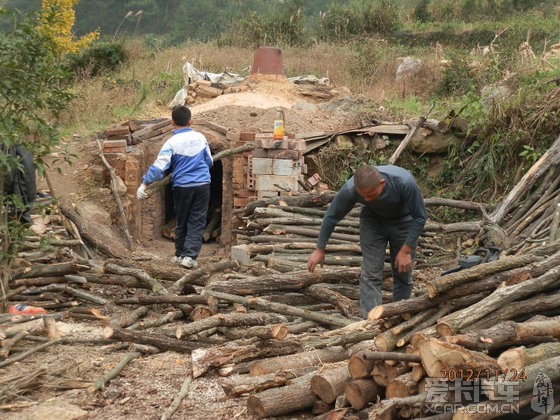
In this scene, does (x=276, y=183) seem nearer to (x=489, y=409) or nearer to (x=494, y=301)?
(x=494, y=301)

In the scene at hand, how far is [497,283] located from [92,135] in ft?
31.2

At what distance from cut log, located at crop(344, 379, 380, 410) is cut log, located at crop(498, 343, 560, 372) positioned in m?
0.80

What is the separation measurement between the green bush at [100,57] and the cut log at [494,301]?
15.0 m

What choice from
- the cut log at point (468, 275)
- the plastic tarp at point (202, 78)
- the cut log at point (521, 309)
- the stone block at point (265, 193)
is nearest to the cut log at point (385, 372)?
the cut log at point (521, 309)

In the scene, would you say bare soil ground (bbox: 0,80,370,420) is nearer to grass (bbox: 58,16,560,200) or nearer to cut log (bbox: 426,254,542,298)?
cut log (bbox: 426,254,542,298)

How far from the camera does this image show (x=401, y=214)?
659 cm

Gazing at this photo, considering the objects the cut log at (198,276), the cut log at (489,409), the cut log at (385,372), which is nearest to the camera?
the cut log at (489,409)


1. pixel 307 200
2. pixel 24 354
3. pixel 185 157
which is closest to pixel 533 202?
pixel 307 200

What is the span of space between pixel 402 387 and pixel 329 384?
1.58 feet

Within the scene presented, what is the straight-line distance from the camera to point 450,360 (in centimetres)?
401

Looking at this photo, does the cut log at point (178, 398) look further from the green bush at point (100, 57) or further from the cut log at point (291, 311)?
the green bush at point (100, 57)

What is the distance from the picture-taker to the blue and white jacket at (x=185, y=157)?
905cm

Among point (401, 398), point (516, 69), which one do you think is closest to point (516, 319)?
point (401, 398)

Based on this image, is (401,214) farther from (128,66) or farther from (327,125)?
(128,66)
